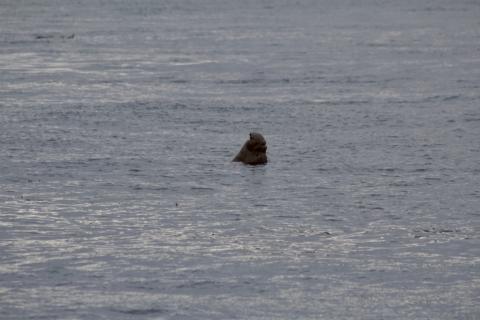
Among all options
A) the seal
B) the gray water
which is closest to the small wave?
the gray water

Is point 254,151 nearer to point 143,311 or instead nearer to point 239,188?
point 239,188

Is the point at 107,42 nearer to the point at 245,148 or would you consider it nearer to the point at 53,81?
the point at 53,81

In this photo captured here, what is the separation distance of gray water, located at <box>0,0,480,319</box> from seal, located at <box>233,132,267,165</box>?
291mm

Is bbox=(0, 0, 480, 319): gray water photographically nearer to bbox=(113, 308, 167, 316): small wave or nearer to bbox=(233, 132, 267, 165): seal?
bbox=(113, 308, 167, 316): small wave

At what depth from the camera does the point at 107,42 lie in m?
49.6

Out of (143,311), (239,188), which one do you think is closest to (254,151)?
(239,188)

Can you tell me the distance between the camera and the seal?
21828mm

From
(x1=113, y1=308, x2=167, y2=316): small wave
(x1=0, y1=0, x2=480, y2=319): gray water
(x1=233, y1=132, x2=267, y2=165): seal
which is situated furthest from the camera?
(x1=233, y1=132, x2=267, y2=165): seal

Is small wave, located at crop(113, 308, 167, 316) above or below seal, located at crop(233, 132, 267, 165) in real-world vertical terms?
below

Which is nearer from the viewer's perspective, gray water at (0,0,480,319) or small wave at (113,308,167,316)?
small wave at (113,308,167,316)

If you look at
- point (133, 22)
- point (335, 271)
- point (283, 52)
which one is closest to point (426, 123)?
point (335, 271)

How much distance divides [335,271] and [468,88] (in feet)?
62.0

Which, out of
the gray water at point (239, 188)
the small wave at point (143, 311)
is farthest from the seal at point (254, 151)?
the small wave at point (143, 311)

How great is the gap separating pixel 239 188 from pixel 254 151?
2016 mm
